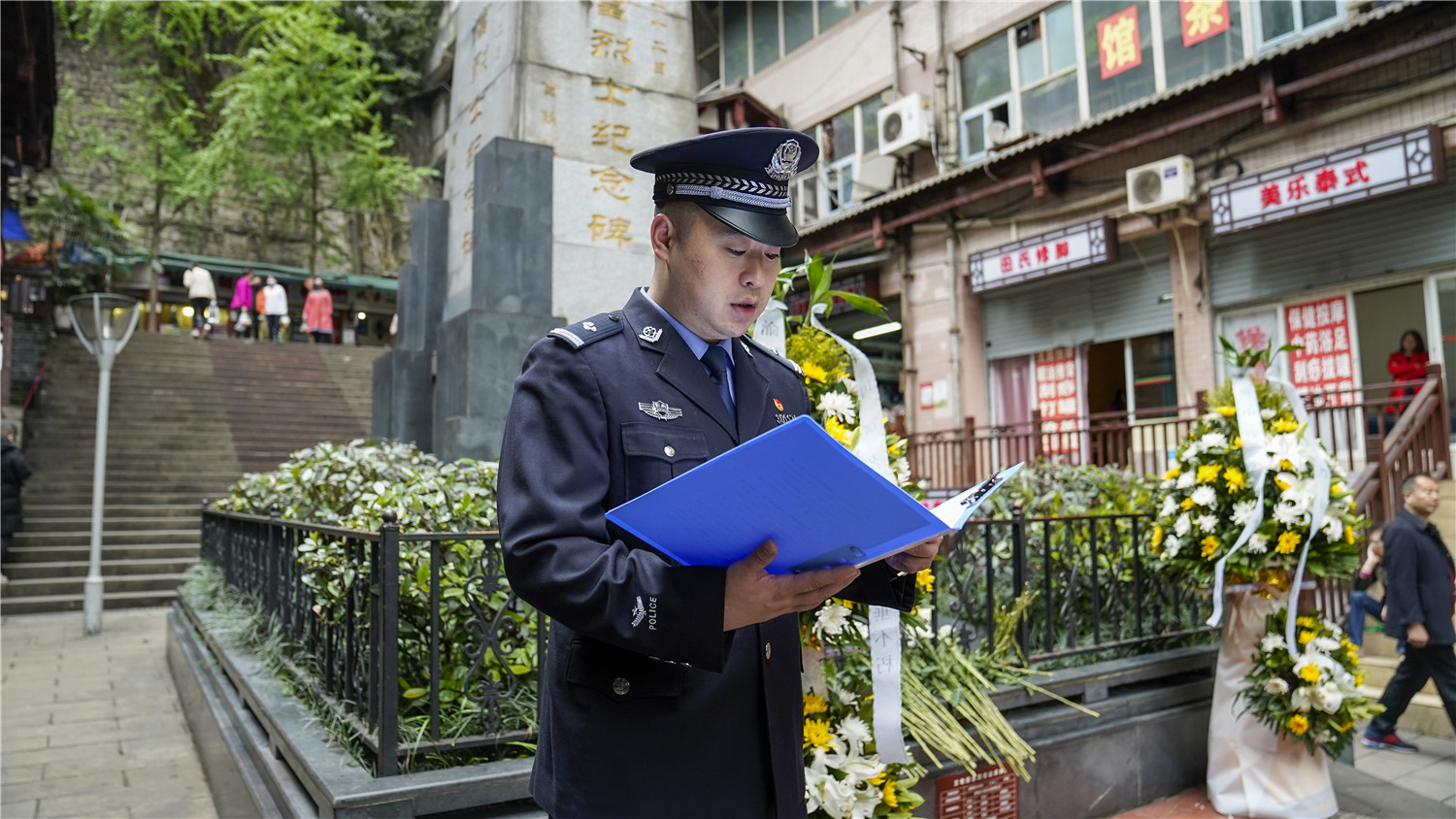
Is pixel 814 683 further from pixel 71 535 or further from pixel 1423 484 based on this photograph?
pixel 71 535

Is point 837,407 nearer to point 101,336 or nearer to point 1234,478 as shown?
point 1234,478

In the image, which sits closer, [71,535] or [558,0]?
[558,0]

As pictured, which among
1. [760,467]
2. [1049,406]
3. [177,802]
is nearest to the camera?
[760,467]

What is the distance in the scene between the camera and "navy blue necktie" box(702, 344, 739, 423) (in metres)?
1.88

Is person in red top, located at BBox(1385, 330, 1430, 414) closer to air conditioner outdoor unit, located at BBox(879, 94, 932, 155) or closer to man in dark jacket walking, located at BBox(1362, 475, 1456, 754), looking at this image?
man in dark jacket walking, located at BBox(1362, 475, 1456, 754)

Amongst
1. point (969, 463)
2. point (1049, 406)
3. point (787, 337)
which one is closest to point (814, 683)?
point (787, 337)

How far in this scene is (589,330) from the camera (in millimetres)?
1741

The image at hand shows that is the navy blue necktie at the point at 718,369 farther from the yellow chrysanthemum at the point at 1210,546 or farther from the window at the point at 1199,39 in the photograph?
the window at the point at 1199,39

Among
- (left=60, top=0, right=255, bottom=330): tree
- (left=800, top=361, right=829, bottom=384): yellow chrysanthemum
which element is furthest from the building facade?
(left=60, top=0, right=255, bottom=330): tree

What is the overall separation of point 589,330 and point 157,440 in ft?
56.0

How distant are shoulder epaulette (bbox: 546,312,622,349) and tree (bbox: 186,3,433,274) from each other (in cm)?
2585

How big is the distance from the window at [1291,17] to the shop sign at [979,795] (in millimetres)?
11126

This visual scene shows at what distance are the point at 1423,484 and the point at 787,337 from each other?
5347 millimetres

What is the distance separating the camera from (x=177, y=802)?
4562 mm
